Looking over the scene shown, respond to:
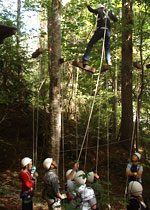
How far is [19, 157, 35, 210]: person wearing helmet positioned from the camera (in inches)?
136

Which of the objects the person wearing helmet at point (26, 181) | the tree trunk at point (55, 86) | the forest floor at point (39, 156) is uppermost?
the tree trunk at point (55, 86)

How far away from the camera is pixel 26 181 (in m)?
3.46

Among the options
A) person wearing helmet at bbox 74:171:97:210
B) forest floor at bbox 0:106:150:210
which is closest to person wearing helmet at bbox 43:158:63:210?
person wearing helmet at bbox 74:171:97:210

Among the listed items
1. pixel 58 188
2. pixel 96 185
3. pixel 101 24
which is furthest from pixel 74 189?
pixel 101 24

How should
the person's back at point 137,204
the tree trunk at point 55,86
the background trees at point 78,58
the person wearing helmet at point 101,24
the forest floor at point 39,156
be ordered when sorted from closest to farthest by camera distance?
1. the person's back at point 137,204
2. the tree trunk at point 55,86
3. the person wearing helmet at point 101,24
4. the background trees at point 78,58
5. the forest floor at point 39,156

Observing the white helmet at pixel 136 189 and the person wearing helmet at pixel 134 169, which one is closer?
the white helmet at pixel 136 189

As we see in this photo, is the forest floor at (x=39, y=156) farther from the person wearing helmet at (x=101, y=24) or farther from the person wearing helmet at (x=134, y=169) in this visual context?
the person wearing helmet at (x=101, y=24)

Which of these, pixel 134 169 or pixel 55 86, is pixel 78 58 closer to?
pixel 55 86

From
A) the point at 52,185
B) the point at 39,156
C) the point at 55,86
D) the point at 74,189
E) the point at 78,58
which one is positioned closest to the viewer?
the point at 74,189

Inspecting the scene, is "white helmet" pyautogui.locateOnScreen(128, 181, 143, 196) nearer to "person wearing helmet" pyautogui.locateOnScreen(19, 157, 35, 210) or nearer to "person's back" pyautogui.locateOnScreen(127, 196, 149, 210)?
"person's back" pyautogui.locateOnScreen(127, 196, 149, 210)

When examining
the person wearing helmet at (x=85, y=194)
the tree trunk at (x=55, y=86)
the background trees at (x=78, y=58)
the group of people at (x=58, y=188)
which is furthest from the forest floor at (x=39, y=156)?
the person wearing helmet at (x=85, y=194)

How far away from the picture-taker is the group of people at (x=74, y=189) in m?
2.65

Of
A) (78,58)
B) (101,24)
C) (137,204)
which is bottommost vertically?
(137,204)

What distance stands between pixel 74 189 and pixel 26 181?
4.40ft
